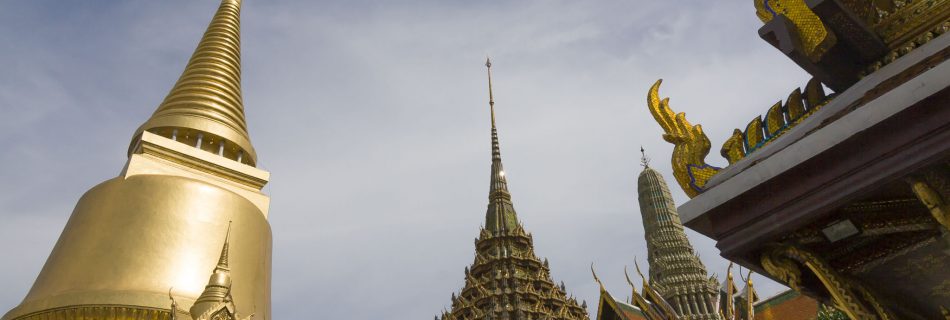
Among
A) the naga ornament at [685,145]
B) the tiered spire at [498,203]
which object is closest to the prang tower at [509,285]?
the tiered spire at [498,203]

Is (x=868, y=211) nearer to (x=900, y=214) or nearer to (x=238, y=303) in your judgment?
(x=900, y=214)

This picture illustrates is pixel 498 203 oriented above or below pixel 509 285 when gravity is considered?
above

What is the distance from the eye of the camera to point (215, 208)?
1675cm

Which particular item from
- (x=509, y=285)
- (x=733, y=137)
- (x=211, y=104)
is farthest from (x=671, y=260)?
(x=733, y=137)

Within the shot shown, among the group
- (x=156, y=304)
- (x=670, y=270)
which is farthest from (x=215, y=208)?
(x=670, y=270)

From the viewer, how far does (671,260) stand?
3506 centimetres

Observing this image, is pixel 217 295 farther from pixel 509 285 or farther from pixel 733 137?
pixel 509 285

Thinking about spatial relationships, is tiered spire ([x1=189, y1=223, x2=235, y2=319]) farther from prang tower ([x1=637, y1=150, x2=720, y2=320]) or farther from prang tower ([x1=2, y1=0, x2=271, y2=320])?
prang tower ([x1=637, y1=150, x2=720, y2=320])

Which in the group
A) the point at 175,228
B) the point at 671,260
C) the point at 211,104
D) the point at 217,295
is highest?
the point at 671,260

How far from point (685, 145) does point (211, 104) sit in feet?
58.5

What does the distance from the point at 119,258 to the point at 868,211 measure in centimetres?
1455

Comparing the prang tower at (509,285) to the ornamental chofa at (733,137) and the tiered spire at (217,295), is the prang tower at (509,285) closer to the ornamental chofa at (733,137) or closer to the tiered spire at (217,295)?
the tiered spire at (217,295)

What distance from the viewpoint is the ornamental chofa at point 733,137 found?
3.80m

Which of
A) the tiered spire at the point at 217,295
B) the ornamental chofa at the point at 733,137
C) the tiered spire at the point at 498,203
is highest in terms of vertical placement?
the tiered spire at the point at 498,203
